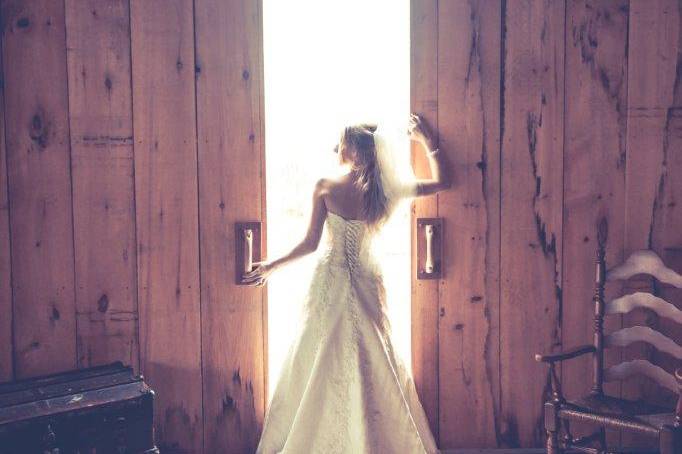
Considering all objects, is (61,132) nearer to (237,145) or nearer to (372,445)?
(237,145)

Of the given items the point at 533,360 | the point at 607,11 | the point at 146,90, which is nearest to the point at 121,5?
the point at 146,90

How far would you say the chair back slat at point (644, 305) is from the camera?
Answer: 9.04 feet

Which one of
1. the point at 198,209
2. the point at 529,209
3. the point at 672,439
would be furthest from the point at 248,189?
the point at 672,439

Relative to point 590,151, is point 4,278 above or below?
below

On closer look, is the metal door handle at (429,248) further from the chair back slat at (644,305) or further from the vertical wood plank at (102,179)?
the vertical wood plank at (102,179)

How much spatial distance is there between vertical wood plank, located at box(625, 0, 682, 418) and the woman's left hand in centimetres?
163

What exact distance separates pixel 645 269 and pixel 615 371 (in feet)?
1.49

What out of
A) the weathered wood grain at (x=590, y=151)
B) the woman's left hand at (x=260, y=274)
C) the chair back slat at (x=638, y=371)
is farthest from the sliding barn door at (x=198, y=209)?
the chair back slat at (x=638, y=371)

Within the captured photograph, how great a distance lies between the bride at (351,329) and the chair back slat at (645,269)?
0.99 metres

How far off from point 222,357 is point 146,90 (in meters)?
1.22

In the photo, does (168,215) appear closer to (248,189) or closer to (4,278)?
(248,189)

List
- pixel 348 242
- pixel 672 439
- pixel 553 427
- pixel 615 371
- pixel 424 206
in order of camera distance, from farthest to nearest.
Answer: pixel 424 206 → pixel 615 371 → pixel 348 242 → pixel 553 427 → pixel 672 439

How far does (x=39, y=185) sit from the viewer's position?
9.43 feet

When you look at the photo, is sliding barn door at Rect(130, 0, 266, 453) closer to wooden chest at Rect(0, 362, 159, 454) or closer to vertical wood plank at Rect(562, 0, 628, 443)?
wooden chest at Rect(0, 362, 159, 454)
